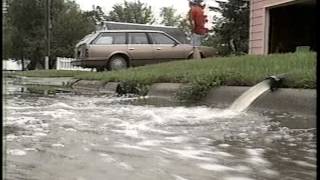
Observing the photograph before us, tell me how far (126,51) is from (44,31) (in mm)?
24942

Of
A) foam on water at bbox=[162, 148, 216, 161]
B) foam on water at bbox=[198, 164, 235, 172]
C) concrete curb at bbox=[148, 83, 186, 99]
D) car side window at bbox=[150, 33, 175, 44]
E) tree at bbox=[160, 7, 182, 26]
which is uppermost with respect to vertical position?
tree at bbox=[160, 7, 182, 26]

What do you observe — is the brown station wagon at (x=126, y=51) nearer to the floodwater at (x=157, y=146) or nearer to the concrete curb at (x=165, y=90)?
the concrete curb at (x=165, y=90)

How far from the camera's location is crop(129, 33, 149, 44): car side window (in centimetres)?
1728

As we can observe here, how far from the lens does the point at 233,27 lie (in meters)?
24.5

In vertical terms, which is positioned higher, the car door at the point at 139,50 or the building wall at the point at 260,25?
the building wall at the point at 260,25

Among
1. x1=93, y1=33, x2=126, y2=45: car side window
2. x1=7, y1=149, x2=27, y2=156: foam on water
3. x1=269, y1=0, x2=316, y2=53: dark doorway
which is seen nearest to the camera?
x1=7, y1=149, x2=27, y2=156: foam on water

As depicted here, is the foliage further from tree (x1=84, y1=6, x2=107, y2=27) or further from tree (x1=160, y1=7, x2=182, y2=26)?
tree (x1=160, y1=7, x2=182, y2=26)

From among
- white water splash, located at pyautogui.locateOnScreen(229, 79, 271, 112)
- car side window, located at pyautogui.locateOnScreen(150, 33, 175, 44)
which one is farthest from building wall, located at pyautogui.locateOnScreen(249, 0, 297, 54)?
white water splash, located at pyautogui.locateOnScreen(229, 79, 271, 112)

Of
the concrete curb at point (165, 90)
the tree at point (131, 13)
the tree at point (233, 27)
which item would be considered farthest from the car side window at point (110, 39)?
the tree at point (131, 13)

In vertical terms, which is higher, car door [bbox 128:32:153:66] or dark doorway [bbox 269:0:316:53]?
dark doorway [bbox 269:0:316:53]

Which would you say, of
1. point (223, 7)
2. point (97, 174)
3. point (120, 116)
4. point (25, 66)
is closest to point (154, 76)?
point (120, 116)

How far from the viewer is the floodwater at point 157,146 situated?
9.67 ft

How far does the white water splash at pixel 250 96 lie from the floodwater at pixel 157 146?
0.55 feet

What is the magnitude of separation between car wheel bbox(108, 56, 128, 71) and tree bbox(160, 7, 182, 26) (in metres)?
47.9
